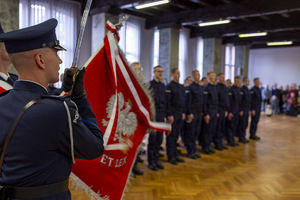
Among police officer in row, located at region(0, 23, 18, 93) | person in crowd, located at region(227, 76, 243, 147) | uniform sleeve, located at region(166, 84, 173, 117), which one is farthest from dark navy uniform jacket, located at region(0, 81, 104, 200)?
person in crowd, located at region(227, 76, 243, 147)

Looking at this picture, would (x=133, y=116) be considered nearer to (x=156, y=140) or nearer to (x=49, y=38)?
(x=49, y=38)

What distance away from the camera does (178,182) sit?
11.6 feet

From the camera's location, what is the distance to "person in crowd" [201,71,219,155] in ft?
17.1

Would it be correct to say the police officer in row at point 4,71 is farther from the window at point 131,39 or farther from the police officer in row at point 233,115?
the window at point 131,39

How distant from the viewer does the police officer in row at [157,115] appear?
162 inches

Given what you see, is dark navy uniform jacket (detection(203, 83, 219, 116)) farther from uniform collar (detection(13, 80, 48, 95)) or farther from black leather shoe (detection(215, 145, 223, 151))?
uniform collar (detection(13, 80, 48, 95))

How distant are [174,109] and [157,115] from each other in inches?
16.5

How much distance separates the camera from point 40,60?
92 cm

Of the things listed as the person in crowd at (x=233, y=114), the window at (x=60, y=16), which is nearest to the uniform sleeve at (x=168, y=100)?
the person in crowd at (x=233, y=114)

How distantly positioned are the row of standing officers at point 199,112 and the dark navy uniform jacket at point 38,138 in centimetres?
311

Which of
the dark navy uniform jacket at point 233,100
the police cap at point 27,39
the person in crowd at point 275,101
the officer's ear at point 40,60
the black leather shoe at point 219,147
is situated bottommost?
the black leather shoe at point 219,147

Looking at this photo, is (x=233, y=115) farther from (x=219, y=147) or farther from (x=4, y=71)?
(x=4, y=71)

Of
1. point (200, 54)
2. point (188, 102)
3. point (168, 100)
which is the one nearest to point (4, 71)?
point (168, 100)

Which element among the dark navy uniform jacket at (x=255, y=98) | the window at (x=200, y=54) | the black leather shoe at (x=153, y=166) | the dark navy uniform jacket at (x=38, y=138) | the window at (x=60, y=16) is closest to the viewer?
the dark navy uniform jacket at (x=38, y=138)
